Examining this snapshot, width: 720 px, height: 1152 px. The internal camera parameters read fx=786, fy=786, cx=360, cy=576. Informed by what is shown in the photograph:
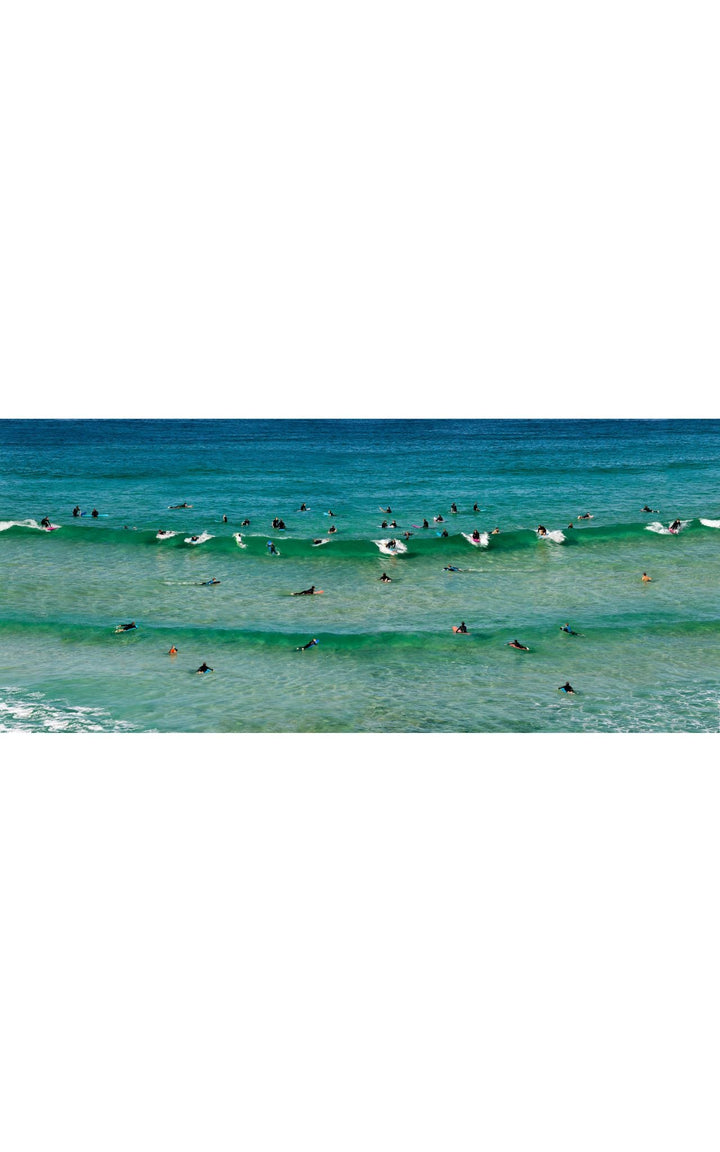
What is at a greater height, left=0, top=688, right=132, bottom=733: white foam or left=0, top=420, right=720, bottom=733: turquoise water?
left=0, top=420, right=720, bottom=733: turquoise water

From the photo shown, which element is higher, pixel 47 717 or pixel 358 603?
pixel 358 603

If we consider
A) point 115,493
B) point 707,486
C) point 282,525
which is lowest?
point 282,525

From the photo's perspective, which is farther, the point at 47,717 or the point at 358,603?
the point at 358,603

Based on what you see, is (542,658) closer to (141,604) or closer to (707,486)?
(141,604)

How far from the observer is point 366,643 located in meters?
27.8

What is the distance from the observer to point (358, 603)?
32.6 metres

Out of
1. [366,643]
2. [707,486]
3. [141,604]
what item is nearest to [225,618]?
[141,604]

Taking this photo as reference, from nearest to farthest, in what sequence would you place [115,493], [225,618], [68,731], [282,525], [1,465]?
[68,731]
[225,618]
[282,525]
[115,493]
[1,465]

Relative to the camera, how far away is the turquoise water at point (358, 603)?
74.9 feet

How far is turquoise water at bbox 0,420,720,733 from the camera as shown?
22828mm

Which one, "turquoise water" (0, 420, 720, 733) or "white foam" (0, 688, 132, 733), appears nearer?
Answer: "white foam" (0, 688, 132, 733)

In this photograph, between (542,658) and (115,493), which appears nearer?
(542,658)

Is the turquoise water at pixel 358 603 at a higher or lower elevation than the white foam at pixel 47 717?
higher

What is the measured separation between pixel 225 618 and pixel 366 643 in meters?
Answer: 6.17
